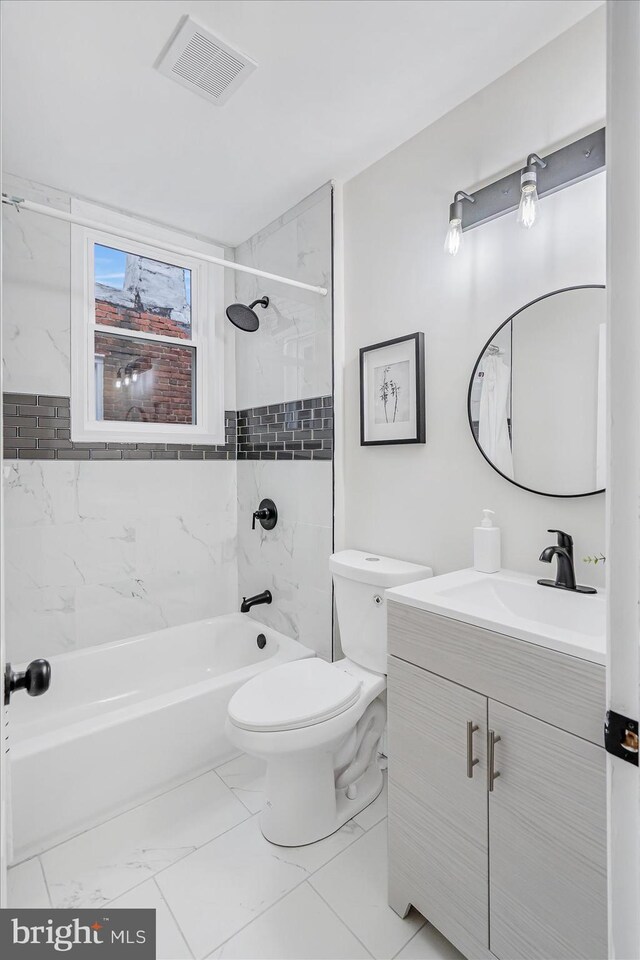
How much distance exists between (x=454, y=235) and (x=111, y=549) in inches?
80.4

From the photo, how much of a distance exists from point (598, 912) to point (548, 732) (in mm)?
319

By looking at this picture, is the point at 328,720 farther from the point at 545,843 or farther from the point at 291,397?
the point at 291,397

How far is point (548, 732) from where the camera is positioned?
1014mm

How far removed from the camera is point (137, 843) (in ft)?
5.37

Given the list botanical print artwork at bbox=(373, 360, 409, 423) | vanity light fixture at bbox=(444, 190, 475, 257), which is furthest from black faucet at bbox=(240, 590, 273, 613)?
vanity light fixture at bbox=(444, 190, 475, 257)

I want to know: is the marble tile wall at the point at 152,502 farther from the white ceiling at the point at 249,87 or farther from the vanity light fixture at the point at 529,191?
the vanity light fixture at the point at 529,191

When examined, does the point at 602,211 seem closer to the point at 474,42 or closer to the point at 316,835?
the point at 474,42

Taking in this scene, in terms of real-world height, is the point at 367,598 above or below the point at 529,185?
below

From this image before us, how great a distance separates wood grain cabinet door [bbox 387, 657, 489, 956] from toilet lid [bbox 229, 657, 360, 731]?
11.3 inches

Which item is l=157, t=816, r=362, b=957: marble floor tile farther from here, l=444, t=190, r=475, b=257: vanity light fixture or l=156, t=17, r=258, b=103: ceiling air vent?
l=156, t=17, r=258, b=103: ceiling air vent

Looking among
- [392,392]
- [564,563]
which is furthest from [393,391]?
[564,563]

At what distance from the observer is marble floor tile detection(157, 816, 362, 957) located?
1.35 meters

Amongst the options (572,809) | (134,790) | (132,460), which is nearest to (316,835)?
(134,790)

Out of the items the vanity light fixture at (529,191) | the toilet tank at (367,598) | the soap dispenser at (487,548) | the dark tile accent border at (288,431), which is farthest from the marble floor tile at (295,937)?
the vanity light fixture at (529,191)
